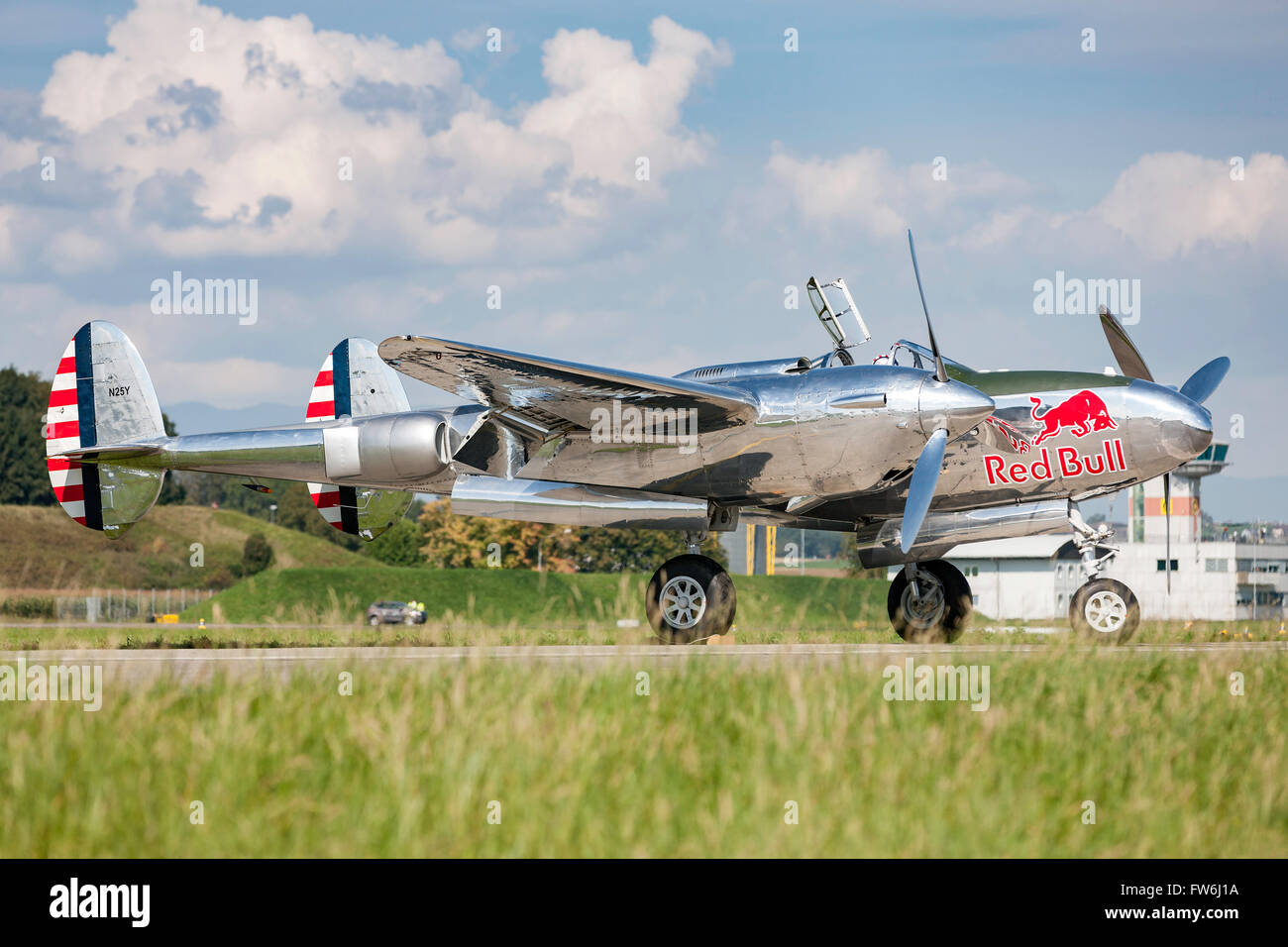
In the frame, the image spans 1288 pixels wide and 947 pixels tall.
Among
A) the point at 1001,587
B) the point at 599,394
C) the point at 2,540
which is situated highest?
the point at 599,394

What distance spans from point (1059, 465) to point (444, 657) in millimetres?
8534

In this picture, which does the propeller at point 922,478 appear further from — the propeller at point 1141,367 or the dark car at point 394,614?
the dark car at point 394,614

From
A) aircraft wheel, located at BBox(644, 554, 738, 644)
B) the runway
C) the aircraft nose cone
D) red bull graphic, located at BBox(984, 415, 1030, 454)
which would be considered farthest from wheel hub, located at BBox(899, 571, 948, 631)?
the aircraft nose cone

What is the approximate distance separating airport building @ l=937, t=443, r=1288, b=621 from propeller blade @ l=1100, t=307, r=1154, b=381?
62071 mm

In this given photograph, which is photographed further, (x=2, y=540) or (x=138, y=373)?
(x=2, y=540)

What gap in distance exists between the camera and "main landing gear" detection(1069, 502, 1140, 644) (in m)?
14.9

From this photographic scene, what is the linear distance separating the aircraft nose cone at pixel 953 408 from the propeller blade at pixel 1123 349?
439 cm

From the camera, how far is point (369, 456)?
648 inches

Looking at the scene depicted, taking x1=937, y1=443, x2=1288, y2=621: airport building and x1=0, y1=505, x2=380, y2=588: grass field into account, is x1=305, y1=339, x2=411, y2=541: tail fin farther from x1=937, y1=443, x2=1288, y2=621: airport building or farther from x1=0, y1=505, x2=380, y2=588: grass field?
x1=937, y1=443, x2=1288, y2=621: airport building

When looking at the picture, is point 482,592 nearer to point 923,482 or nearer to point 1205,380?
point 1205,380

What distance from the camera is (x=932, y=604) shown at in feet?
54.0
